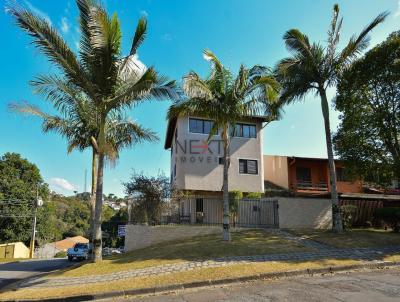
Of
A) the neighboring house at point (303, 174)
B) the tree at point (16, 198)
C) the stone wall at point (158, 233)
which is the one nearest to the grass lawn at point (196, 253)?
the stone wall at point (158, 233)

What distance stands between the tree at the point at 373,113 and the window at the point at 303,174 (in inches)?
462

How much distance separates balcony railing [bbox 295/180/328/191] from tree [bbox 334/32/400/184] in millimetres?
10601

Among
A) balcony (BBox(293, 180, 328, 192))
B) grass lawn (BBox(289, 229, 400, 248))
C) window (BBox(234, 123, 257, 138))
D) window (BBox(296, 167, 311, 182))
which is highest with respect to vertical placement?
window (BBox(234, 123, 257, 138))

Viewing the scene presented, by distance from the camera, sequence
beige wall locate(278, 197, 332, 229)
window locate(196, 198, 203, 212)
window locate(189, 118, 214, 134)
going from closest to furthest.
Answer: beige wall locate(278, 197, 332, 229) → window locate(196, 198, 203, 212) → window locate(189, 118, 214, 134)

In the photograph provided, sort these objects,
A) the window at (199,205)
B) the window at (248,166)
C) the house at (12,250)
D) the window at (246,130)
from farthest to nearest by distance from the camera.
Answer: the house at (12,250) < the window at (246,130) < the window at (248,166) < the window at (199,205)

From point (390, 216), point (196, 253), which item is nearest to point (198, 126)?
point (390, 216)

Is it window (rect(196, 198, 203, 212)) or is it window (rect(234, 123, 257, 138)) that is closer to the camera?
window (rect(196, 198, 203, 212))

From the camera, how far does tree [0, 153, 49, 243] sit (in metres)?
39.4

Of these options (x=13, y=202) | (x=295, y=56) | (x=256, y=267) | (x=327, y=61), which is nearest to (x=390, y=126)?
(x=327, y=61)

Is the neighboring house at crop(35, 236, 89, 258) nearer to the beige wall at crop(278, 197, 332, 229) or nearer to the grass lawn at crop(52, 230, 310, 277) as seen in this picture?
Result: the beige wall at crop(278, 197, 332, 229)

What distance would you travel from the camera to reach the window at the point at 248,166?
1026 inches

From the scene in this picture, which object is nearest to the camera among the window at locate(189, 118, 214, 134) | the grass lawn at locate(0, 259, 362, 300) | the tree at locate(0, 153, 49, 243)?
the grass lawn at locate(0, 259, 362, 300)

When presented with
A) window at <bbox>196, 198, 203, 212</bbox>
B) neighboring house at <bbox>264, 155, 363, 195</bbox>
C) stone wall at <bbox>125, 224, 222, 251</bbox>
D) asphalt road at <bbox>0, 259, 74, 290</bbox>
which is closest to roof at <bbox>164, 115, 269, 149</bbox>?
neighboring house at <bbox>264, 155, 363, 195</bbox>

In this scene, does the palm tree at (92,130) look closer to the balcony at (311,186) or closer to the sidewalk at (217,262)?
the sidewalk at (217,262)
